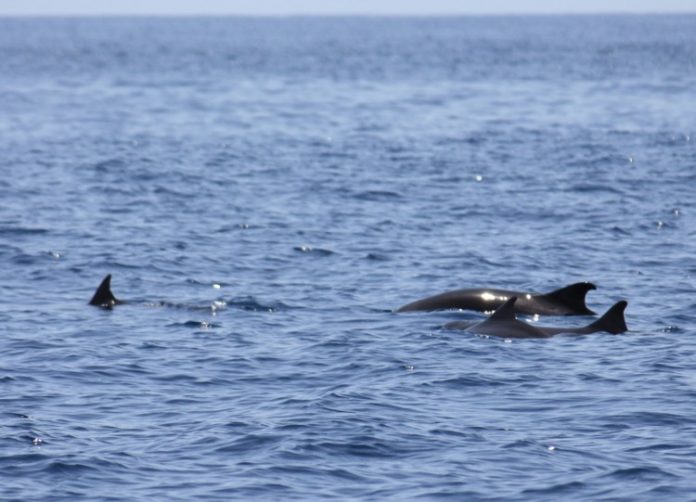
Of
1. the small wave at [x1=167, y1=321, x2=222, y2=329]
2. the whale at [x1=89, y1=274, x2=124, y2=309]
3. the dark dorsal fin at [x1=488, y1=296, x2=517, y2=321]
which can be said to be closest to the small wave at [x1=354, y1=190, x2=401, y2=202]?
the whale at [x1=89, y1=274, x2=124, y2=309]

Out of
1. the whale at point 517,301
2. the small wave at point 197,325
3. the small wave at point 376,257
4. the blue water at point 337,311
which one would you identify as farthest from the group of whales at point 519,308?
the small wave at point 376,257

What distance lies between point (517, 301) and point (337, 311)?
9.26 ft

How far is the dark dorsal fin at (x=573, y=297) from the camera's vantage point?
70.3 feet

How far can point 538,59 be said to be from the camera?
116562mm

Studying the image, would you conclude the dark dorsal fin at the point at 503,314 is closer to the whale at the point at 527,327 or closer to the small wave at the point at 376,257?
the whale at the point at 527,327

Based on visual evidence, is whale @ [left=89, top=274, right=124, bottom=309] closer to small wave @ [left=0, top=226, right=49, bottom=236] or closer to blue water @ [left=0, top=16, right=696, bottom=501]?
blue water @ [left=0, top=16, right=696, bottom=501]

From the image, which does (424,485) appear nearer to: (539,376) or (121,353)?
(539,376)

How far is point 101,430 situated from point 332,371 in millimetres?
3738

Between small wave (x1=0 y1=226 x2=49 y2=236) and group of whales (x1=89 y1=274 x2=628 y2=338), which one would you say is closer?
group of whales (x1=89 y1=274 x2=628 y2=338)

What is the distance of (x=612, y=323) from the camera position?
65.3ft

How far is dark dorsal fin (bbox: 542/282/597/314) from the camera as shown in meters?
21.4

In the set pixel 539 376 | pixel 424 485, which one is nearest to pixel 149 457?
pixel 424 485

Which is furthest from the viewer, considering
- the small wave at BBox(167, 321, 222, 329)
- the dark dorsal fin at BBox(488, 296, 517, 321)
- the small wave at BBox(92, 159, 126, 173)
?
the small wave at BBox(92, 159, 126, 173)

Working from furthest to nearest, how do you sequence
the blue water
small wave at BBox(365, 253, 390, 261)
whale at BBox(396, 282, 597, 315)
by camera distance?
small wave at BBox(365, 253, 390, 261)
whale at BBox(396, 282, 597, 315)
the blue water
